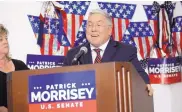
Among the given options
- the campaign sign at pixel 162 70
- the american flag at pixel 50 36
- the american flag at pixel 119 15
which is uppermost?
the american flag at pixel 119 15

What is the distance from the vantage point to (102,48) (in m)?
2.23

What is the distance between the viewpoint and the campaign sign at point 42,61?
3.23 m

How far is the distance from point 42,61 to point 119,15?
101 centimetres

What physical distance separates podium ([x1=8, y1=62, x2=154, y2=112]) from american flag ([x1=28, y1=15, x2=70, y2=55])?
6.32 feet

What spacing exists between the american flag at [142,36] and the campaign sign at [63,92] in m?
2.41

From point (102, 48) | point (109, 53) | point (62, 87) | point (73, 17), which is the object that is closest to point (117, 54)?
point (109, 53)

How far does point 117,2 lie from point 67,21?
2.08ft

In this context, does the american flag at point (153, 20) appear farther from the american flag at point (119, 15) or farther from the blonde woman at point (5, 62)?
the blonde woman at point (5, 62)

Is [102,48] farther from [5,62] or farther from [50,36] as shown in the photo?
[50,36]

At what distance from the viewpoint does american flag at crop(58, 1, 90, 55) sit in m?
3.41

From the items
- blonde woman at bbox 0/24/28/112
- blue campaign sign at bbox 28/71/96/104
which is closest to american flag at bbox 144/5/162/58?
blonde woman at bbox 0/24/28/112

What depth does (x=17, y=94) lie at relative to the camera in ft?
4.42

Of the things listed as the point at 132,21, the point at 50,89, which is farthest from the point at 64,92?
the point at 132,21

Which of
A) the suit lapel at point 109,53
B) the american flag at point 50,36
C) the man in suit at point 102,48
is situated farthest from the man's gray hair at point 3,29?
the suit lapel at point 109,53
